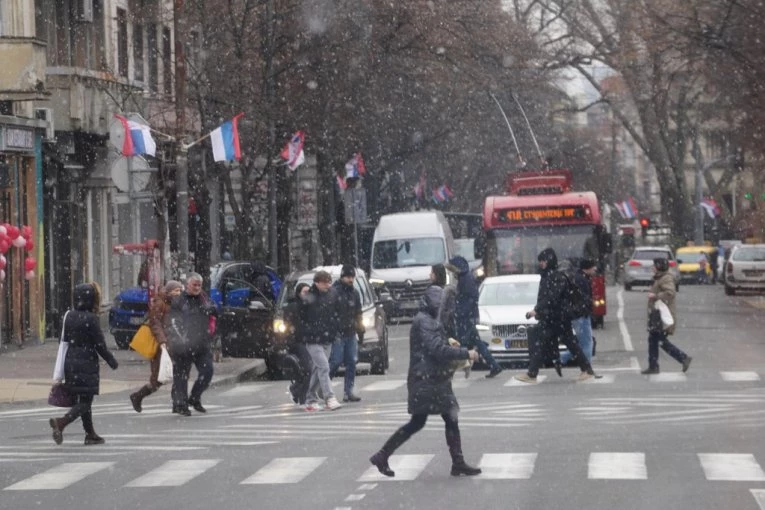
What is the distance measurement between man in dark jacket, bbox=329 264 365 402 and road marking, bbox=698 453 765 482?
22.5 feet

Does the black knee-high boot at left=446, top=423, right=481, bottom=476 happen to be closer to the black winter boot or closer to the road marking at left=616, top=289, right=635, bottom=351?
the black winter boot

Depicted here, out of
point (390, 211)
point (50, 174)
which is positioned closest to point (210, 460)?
point (50, 174)

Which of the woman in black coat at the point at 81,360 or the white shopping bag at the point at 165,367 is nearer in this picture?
the woman in black coat at the point at 81,360

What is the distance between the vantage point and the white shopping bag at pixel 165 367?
1966 cm

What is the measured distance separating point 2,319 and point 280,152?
32.9ft

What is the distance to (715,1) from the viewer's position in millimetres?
38844

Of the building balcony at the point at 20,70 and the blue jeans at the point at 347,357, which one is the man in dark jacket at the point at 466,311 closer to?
the blue jeans at the point at 347,357

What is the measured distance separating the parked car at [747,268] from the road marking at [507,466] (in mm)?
44889

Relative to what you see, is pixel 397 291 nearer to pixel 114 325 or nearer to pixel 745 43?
pixel 745 43

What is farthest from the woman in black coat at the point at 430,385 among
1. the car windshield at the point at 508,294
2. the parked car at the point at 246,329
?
the car windshield at the point at 508,294

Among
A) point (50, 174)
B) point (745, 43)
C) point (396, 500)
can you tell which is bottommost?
point (396, 500)

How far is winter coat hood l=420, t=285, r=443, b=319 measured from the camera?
43.7 feet

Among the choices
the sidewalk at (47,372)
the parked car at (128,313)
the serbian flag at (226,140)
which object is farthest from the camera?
the parked car at (128,313)

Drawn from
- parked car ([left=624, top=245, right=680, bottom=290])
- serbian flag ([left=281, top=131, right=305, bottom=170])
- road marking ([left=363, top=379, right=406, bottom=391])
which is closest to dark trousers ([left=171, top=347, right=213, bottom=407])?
road marking ([left=363, top=379, right=406, bottom=391])
